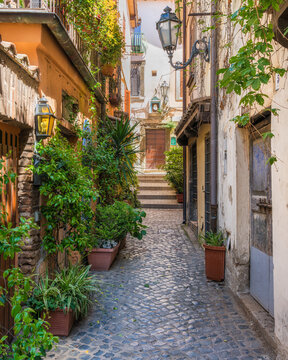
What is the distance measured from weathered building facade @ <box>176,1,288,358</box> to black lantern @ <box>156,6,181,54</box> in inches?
28.9

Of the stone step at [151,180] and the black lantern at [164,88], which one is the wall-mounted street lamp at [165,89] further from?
the stone step at [151,180]

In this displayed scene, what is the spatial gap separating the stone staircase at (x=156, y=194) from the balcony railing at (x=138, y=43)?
8.48 metres

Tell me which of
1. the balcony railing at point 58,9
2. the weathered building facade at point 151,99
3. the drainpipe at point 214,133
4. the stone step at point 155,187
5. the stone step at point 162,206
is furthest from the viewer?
the weathered building facade at point 151,99

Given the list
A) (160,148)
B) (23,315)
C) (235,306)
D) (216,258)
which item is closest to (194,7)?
(216,258)

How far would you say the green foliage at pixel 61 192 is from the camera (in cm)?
388

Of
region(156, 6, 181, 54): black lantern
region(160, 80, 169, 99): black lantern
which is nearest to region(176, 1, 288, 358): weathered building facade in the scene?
region(156, 6, 181, 54): black lantern

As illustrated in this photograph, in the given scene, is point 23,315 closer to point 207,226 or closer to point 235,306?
point 235,306

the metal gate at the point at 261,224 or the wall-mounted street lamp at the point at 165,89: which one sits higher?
the wall-mounted street lamp at the point at 165,89

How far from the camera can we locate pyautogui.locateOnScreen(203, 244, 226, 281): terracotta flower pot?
5242mm

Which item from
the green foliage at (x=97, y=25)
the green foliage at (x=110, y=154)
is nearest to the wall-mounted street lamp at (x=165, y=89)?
the green foliage at (x=97, y=25)

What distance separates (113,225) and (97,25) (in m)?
3.76

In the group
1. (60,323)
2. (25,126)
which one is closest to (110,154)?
(25,126)

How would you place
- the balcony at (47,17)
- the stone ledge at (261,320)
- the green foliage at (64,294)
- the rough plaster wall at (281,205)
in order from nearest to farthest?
1. the rough plaster wall at (281,205)
2. the stone ledge at (261,320)
3. the green foliage at (64,294)
4. the balcony at (47,17)

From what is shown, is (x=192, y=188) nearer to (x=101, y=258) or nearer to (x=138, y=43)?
(x=101, y=258)
